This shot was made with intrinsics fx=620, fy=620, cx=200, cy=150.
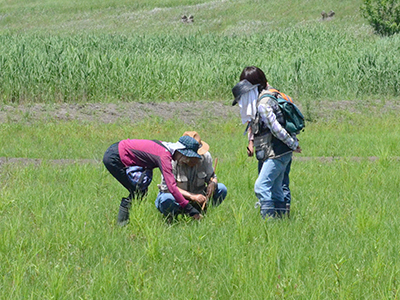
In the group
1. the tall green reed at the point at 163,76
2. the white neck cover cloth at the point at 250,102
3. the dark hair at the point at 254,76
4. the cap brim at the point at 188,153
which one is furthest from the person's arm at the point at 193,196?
the tall green reed at the point at 163,76

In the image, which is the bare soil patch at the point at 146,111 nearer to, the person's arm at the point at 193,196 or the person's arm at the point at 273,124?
the person's arm at the point at 193,196

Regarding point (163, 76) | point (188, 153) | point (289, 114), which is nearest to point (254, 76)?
point (289, 114)

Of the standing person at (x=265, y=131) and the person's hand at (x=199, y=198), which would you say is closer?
the standing person at (x=265, y=131)

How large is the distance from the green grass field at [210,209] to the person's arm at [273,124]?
0.77 metres

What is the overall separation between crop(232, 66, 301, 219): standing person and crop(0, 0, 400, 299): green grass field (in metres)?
0.29

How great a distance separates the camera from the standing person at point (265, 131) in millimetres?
5723

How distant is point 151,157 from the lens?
227 inches

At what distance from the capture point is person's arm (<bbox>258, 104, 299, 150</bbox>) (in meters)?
5.70

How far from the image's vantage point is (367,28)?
40.9m

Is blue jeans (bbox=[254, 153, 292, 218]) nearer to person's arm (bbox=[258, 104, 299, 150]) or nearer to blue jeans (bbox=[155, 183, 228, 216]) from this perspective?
person's arm (bbox=[258, 104, 299, 150])

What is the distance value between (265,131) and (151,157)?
1111mm

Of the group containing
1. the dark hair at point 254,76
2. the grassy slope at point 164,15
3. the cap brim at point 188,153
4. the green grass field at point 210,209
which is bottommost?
the grassy slope at point 164,15

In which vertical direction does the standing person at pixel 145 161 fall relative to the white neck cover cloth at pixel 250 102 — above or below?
below

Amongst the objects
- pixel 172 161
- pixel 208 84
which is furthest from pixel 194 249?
pixel 208 84
